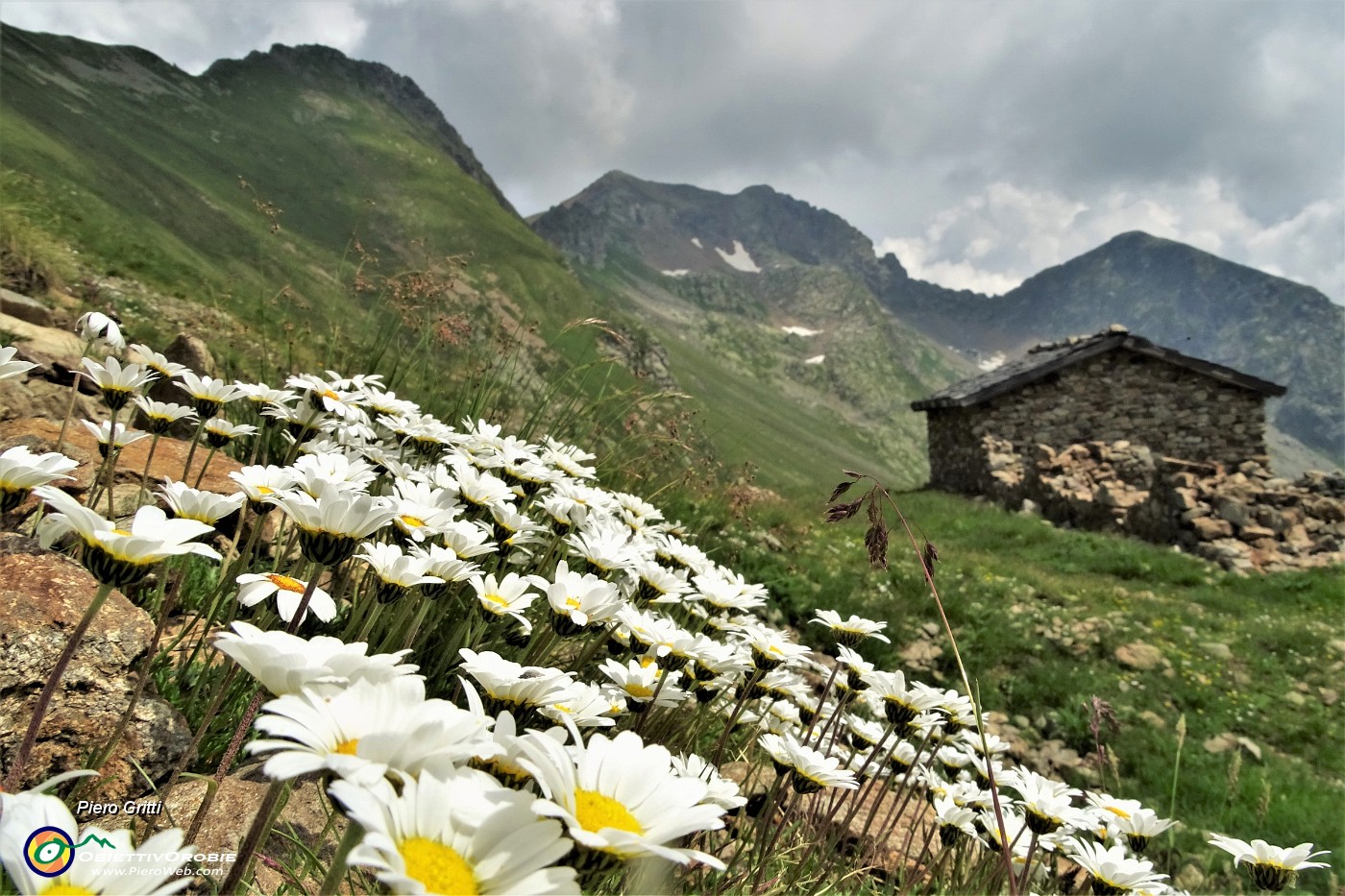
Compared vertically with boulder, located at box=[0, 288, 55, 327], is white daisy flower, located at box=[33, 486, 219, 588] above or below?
above

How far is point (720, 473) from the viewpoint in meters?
7.12

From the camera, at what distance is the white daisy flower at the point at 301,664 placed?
75 centimetres

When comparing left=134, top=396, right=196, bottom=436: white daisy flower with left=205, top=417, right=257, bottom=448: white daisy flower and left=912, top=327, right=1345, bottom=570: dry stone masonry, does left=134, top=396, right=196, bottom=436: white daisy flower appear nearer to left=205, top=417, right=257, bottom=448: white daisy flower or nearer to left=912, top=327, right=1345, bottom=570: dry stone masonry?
left=205, top=417, right=257, bottom=448: white daisy flower

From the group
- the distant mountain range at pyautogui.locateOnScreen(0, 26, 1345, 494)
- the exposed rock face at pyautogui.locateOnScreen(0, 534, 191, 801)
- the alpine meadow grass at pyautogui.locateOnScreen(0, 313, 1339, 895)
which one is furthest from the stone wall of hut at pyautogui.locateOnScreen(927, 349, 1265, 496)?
the exposed rock face at pyautogui.locateOnScreen(0, 534, 191, 801)

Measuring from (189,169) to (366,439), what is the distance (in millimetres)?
36955

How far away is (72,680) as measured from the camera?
1328mm

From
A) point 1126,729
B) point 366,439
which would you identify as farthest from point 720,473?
point 366,439

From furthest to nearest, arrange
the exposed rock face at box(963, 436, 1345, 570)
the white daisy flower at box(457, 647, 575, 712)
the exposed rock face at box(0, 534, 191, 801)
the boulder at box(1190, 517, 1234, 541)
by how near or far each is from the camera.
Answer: the boulder at box(1190, 517, 1234, 541), the exposed rock face at box(963, 436, 1345, 570), the exposed rock face at box(0, 534, 191, 801), the white daisy flower at box(457, 647, 575, 712)

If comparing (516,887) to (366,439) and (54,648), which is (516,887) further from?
(366,439)

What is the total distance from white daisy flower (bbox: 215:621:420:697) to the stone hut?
52.9 ft

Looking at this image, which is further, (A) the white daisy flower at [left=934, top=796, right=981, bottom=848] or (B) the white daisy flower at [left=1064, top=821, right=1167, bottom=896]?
(A) the white daisy flower at [left=934, top=796, right=981, bottom=848]

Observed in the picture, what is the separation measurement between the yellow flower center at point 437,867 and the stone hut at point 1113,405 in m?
16.2

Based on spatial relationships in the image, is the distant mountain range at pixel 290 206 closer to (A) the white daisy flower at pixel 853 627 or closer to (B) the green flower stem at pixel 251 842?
(A) the white daisy flower at pixel 853 627

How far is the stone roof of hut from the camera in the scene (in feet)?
48.4
